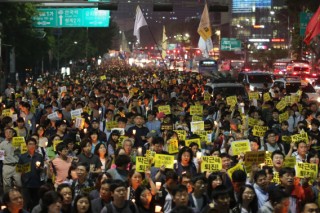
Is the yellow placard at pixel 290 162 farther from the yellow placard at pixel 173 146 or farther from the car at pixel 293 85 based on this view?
the car at pixel 293 85

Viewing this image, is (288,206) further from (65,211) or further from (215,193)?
(65,211)

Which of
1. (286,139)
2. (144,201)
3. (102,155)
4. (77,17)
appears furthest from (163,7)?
(144,201)

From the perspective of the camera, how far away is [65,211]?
8.34 metres

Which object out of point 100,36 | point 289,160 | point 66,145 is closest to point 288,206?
point 289,160

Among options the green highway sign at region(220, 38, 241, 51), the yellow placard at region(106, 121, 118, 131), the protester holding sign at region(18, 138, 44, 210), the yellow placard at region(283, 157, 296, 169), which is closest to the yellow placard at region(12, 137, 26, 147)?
the protester holding sign at region(18, 138, 44, 210)

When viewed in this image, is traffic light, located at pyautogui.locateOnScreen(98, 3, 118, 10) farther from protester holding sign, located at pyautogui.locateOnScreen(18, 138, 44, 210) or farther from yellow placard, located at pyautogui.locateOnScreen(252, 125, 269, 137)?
protester holding sign, located at pyautogui.locateOnScreen(18, 138, 44, 210)

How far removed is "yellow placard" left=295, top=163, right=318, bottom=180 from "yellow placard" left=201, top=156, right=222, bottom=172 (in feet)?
3.34

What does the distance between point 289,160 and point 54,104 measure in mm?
9842

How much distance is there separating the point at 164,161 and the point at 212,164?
0.66 metres

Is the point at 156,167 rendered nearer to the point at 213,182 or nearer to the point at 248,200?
the point at 213,182

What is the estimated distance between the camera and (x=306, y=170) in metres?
9.88

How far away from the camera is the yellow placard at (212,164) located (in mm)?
10109

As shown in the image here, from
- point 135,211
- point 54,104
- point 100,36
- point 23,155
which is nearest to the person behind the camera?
point 135,211

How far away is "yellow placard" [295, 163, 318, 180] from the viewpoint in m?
9.88
